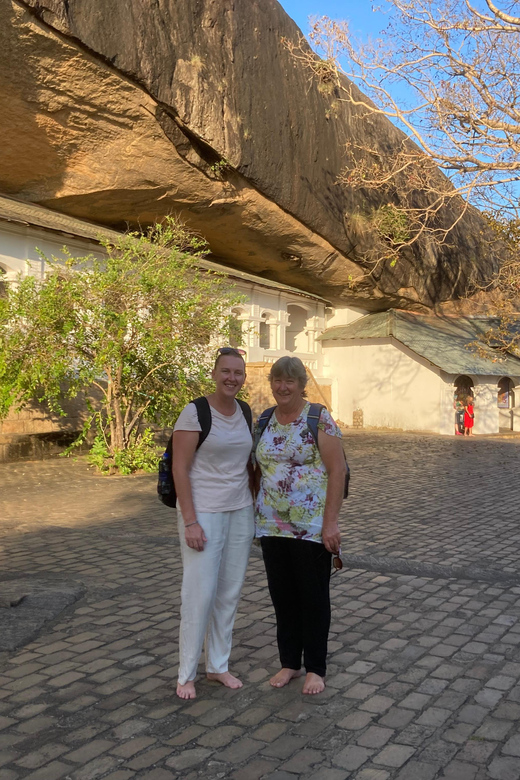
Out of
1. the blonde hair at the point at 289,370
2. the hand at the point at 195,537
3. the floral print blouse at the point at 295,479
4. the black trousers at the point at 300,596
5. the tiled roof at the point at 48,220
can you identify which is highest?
the tiled roof at the point at 48,220

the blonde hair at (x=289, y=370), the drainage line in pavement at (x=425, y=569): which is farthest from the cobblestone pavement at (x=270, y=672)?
the blonde hair at (x=289, y=370)

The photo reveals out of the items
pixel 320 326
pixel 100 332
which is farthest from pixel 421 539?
pixel 320 326

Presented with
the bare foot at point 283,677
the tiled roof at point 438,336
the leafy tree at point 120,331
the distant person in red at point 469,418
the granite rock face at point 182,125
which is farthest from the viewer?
the distant person in red at point 469,418

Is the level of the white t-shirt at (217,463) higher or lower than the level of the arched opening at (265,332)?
lower

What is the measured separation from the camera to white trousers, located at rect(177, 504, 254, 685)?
366 centimetres

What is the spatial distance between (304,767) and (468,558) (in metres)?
4.25

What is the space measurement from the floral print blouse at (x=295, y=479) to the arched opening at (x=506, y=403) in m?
28.5

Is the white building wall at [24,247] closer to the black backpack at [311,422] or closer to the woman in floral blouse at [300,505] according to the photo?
the black backpack at [311,422]

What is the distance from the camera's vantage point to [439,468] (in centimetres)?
1505

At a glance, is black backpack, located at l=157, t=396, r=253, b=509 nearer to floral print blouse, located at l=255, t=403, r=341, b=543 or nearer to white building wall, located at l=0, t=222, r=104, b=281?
floral print blouse, located at l=255, t=403, r=341, b=543

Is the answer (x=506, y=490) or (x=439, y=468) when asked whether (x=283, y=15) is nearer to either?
(x=439, y=468)

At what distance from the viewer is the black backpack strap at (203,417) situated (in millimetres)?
A: 3619

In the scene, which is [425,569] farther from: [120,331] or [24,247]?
[24,247]

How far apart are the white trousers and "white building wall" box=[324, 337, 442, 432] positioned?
2380 centimetres
